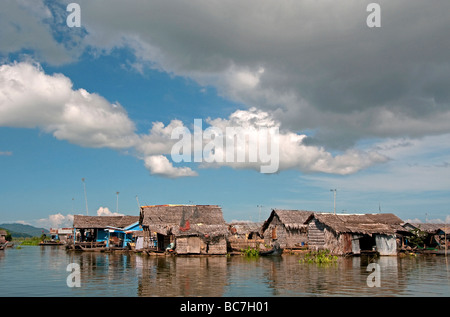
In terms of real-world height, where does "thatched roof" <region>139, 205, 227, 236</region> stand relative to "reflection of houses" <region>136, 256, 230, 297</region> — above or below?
above

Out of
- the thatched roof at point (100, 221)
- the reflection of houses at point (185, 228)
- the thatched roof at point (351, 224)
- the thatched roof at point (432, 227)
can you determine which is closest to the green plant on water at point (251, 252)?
the reflection of houses at point (185, 228)

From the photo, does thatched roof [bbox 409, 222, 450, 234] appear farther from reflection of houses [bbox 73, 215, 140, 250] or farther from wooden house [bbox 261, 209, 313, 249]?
reflection of houses [bbox 73, 215, 140, 250]

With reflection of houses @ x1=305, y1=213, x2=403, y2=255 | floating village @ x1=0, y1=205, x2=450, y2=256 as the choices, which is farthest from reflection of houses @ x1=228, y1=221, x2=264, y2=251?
reflection of houses @ x1=305, y1=213, x2=403, y2=255

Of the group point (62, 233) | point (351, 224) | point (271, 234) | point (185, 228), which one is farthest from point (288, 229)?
point (62, 233)

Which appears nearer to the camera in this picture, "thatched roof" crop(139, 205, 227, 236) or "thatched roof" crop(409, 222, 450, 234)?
"thatched roof" crop(139, 205, 227, 236)

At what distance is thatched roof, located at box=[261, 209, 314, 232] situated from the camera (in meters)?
39.7

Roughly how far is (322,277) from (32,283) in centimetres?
1391

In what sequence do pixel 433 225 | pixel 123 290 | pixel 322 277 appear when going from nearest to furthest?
pixel 123 290 < pixel 322 277 < pixel 433 225

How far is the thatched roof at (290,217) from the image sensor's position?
39.7 meters

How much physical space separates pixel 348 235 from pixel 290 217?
24.8ft

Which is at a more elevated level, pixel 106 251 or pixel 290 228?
pixel 290 228

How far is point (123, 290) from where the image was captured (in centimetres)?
1546
